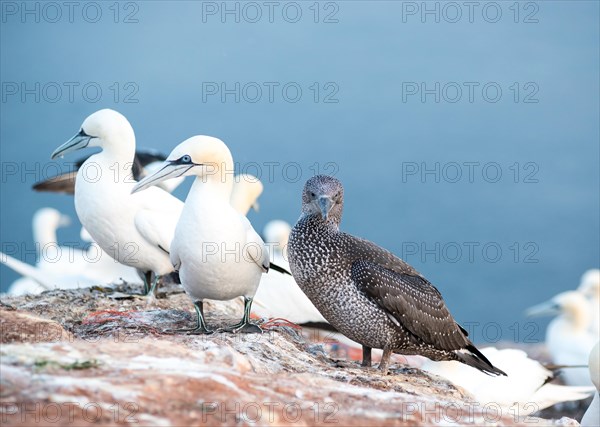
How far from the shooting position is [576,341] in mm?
16234

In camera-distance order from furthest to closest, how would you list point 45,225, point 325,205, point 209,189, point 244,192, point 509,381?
point 45,225
point 244,192
point 509,381
point 209,189
point 325,205

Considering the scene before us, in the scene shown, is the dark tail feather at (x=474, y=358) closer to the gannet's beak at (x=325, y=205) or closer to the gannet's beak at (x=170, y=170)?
the gannet's beak at (x=325, y=205)

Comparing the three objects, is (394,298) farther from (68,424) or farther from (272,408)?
(68,424)

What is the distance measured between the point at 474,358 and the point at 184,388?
3.47 meters

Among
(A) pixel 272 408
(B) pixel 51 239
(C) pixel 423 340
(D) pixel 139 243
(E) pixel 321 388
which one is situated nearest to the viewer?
(A) pixel 272 408

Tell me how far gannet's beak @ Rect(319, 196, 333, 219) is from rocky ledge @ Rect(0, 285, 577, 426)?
3.36 feet

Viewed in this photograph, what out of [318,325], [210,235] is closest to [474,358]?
[210,235]

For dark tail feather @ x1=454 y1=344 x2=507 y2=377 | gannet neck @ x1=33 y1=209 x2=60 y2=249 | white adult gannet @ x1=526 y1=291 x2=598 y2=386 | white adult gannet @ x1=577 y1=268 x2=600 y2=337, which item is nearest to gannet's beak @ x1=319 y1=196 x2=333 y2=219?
dark tail feather @ x1=454 y1=344 x2=507 y2=377

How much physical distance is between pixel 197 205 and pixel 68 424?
3.05 meters

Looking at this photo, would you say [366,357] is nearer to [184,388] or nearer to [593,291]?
[184,388]

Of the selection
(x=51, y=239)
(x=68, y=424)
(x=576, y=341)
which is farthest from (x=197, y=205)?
(x=51, y=239)

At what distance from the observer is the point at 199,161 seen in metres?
7.50

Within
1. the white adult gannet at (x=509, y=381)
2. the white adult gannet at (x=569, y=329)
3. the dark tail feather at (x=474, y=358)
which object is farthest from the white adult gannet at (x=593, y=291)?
the dark tail feather at (x=474, y=358)

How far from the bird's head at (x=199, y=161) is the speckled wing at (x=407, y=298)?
3.95ft
